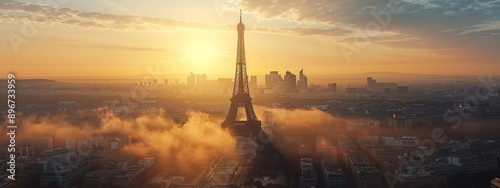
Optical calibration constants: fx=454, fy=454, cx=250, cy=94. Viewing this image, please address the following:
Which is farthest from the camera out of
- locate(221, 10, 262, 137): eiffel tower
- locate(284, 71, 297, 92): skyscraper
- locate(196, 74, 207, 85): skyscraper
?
locate(196, 74, 207, 85): skyscraper

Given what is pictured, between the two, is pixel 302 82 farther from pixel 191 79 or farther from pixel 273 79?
pixel 191 79

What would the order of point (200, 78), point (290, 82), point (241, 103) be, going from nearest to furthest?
point (241, 103), point (290, 82), point (200, 78)

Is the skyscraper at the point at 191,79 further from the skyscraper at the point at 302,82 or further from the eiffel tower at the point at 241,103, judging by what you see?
the eiffel tower at the point at 241,103

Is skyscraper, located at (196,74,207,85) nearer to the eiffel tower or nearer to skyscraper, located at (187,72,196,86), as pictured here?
skyscraper, located at (187,72,196,86)

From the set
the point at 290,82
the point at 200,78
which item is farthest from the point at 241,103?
the point at 200,78

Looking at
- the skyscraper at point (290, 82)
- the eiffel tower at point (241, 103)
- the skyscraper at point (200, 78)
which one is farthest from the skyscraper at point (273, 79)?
the eiffel tower at point (241, 103)

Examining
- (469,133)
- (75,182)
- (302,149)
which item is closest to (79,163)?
(75,182)

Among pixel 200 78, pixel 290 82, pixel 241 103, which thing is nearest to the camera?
pixel 241 103

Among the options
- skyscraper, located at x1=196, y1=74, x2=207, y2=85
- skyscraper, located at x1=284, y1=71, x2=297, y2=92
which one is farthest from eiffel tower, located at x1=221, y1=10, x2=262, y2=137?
skyscraper, located at x1=196, y1=74, x2=207, y2=85
